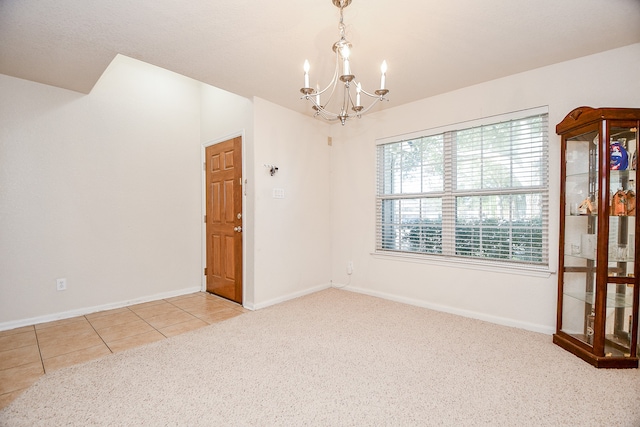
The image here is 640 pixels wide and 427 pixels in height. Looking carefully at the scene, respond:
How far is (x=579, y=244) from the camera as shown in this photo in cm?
241

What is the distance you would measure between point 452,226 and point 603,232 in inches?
49.9

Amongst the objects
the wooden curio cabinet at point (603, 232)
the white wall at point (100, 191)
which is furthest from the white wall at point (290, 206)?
the wooden curio cabinet at point (603, 232)

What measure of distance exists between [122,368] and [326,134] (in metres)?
3.51

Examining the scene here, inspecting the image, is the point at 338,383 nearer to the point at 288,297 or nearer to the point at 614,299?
the point at 288,297

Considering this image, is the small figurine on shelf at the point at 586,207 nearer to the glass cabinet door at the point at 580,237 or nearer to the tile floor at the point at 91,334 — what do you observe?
the glass cabinet door at the point at 580,237

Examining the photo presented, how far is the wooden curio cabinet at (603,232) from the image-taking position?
2.08 meters

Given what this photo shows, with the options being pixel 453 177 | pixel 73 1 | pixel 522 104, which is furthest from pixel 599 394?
pixel 73 1

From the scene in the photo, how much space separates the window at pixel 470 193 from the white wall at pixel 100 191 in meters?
2.75

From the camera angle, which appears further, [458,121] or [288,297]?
[288,297]

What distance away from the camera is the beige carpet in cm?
158

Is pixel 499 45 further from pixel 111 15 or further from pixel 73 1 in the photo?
pixel 73 1

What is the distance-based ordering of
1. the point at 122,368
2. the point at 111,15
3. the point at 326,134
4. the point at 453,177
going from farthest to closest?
1. the point at 326,134
2. the point at 453,177
3. the point at 122,368
4. the point at 111,15

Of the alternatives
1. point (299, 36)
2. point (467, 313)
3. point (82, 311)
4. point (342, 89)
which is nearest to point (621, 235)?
point (467, 313)

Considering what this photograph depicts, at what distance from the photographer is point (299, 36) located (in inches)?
84.7
